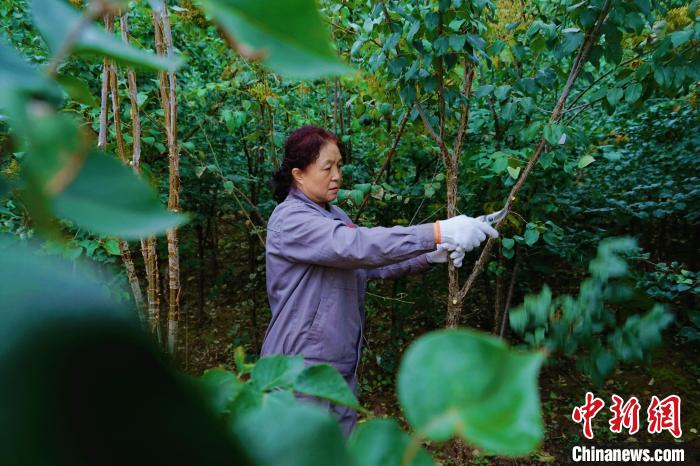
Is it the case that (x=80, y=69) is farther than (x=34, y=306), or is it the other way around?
(x=80, y=69)

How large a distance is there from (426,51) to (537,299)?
4.02 ft

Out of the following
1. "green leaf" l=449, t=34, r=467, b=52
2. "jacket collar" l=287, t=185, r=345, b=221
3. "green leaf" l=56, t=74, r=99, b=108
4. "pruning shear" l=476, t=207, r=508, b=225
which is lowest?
"green leaf" l=56, t=74, r=99, b=108

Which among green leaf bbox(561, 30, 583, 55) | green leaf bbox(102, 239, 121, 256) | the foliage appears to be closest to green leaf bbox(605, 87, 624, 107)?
green leaf bbox(561, 30, 583, 55)

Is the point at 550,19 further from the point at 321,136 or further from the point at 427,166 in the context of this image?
the point at 427,166

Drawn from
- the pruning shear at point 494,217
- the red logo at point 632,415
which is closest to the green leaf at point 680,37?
the pruning shear at point 494,217

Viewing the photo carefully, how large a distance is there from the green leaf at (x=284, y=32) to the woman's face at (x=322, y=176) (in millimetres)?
1587

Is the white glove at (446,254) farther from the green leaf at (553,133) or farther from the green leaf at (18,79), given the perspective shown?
the green leaf at (18,79)

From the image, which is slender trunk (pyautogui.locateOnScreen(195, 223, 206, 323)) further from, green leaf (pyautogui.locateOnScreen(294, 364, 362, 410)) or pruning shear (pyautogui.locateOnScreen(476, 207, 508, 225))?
green leaf (pyautogui.locateOnScreen(294, 364, 362, 410))

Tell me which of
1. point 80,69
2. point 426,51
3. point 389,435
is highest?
point 80,69

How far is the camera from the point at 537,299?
768 mm

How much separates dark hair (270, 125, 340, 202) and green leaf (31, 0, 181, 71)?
1555 mm

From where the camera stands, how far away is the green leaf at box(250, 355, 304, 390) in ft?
1.11

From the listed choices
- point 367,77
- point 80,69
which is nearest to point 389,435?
point 367,77

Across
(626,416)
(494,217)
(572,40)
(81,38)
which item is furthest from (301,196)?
(626,416)
